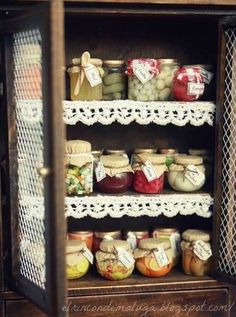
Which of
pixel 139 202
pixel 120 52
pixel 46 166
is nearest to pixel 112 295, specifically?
pixel 139 202

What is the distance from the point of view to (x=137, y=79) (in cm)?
146

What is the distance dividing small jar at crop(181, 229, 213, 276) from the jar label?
0.46ft

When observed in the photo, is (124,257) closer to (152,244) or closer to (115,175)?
(152,244)

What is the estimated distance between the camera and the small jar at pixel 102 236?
1.53 m

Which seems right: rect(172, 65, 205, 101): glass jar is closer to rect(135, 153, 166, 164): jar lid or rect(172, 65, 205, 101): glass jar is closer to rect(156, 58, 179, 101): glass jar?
rect(156, 58, 179, 101): glass jar

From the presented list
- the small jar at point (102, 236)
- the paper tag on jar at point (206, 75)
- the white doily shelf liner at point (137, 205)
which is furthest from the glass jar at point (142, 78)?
the small jar at point (102, 236)

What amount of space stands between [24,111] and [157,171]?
1.37 ft

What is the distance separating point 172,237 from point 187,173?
19cm

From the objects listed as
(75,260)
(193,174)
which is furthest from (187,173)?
(75,260)

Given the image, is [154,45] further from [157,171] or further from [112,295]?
[112,295]

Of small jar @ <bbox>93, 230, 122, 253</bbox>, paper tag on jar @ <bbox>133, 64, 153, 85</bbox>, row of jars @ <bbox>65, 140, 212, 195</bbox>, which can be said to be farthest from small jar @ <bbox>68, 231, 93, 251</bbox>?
paper tag on jar @ <bbox>133, 64, 153, 85</bbox>

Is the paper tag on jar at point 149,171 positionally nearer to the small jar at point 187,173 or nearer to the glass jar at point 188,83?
the small jar at point 187,173

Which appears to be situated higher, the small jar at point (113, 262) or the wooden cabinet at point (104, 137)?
the wooden cabinet at point (104, 137)

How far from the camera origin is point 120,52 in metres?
1.62
